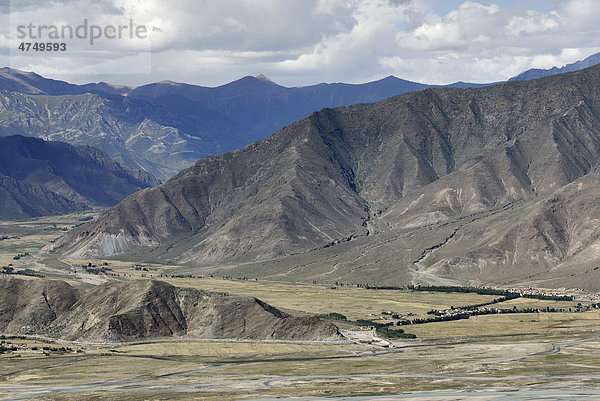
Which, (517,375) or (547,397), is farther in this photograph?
(517,375)

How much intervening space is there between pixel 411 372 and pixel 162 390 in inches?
2148

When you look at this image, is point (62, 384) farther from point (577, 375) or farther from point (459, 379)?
point (577, 375)

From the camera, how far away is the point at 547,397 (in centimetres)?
14588

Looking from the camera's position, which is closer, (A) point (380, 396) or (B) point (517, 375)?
(A) point (380, 396)

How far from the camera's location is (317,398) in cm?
15325

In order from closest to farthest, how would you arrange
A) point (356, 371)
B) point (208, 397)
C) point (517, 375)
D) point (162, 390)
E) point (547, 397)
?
point (547, 397) → point (208, 397) → point (162, 390) → point (517, 375) → point (356, 371)

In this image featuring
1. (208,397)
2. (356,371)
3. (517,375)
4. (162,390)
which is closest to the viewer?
(208,397)

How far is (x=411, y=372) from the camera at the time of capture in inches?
7402

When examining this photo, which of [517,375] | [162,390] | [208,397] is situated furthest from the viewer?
[517,375]

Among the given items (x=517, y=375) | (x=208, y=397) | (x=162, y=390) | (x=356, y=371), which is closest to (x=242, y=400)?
(x=208, y=397)

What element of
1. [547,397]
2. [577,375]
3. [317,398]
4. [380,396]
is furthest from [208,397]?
[577,375]

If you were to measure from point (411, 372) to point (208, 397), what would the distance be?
2020 inches

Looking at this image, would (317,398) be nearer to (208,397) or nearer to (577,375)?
(208,397)

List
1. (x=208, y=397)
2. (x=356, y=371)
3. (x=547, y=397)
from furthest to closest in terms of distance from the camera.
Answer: (x=356, y=371) → (x=208, y=397) → (x=547, y=397)
